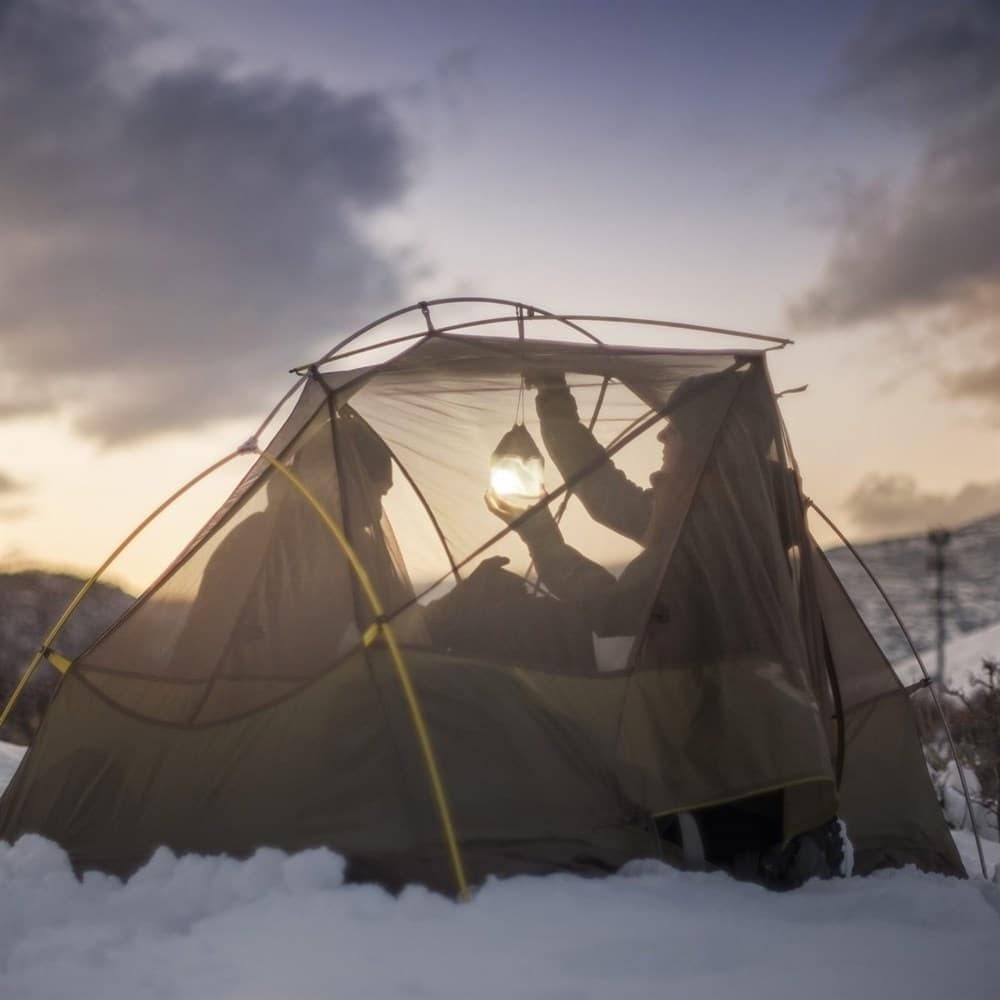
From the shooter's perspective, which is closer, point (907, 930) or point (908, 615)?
point (907, 930)

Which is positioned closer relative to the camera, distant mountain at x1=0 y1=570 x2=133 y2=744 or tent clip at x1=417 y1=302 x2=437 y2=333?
tent clip at x1=417 y1=302 x2=437 y2=333

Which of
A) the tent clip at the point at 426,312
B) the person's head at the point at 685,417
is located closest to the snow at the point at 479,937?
the person's head at the point at 685,417

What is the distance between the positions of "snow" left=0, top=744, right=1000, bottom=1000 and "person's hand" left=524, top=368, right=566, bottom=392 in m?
2.20

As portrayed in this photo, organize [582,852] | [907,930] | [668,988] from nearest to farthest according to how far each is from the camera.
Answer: [668,988], [907,930], [582,852]

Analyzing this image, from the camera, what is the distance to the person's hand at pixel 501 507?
5.12 meters

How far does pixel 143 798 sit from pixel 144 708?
19.0 inches

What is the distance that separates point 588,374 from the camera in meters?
5.29

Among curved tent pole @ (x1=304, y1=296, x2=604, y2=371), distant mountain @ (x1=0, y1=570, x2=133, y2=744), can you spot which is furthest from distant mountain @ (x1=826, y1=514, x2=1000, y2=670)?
curved tent pole @ (x1=304, y1=296, x2=604, y2=371)

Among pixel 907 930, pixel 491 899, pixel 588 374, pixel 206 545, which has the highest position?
pixel 588 374

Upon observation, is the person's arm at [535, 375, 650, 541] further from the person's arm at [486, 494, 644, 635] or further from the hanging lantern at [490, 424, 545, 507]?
the person's arm at [486, 494, 644, 635]

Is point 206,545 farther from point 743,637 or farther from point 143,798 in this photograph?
point 743,637

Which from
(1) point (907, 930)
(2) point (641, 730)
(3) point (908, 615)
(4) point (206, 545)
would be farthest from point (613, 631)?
(3) point (908, 615)

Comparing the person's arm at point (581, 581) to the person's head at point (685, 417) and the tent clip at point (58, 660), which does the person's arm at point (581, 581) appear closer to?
the person's head at point (685, 417)

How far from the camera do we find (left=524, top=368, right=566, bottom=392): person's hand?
17.3 ft
